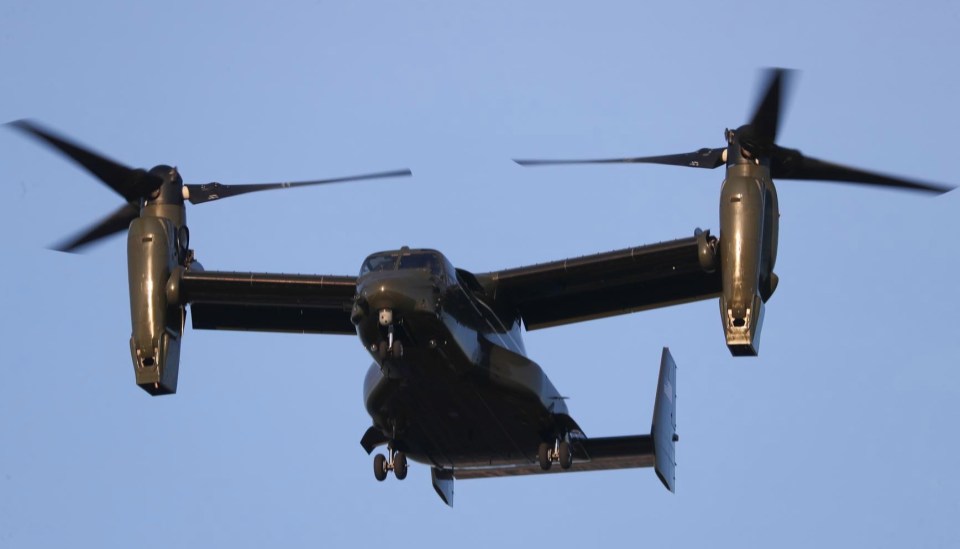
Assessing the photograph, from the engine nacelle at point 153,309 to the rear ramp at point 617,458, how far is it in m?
4.84

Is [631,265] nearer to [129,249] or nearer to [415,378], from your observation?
[415,378]

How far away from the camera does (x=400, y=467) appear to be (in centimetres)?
2895

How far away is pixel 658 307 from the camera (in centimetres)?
3006

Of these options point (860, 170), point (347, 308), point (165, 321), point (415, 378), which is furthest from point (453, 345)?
point (860, 170)

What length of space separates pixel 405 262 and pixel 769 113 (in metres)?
6.07

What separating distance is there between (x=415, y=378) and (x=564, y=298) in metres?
4.11

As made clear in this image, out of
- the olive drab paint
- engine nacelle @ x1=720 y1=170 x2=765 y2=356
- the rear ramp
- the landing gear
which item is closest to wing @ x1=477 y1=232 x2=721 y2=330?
engine nacelle @ x1=720 y1=170 x2=765 y2=356

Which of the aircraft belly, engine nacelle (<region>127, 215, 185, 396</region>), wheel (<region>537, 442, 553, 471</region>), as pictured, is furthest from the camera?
engine nacelle (<region>127, 215, 185, 396</region>)

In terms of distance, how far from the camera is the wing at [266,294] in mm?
29406

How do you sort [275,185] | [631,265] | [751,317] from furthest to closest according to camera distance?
[275,185], [631,265], [751,317]

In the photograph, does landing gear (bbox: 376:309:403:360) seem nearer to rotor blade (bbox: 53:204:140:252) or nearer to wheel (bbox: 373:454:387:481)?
wheel (bbox: 373:454:387:481)

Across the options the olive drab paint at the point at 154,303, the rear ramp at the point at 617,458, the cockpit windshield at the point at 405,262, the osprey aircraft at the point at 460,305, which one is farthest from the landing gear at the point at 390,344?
the olive drab paint at the point at 154,303

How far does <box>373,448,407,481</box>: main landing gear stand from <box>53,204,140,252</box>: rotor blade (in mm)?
6135

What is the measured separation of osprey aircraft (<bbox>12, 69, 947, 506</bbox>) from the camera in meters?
27.0
